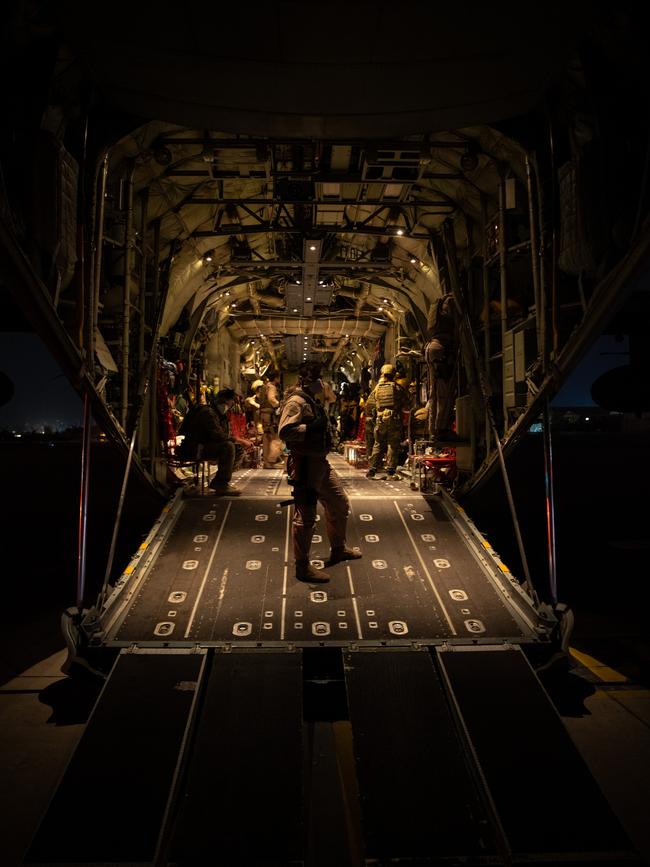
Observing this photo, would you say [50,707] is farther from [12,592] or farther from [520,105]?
[520,105]

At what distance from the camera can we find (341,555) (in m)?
5.99

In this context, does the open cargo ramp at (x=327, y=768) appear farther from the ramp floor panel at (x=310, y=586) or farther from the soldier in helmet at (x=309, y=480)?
the soldier in helmet at (x=309, y=480)

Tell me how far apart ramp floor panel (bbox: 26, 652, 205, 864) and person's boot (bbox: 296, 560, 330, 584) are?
1.46 m

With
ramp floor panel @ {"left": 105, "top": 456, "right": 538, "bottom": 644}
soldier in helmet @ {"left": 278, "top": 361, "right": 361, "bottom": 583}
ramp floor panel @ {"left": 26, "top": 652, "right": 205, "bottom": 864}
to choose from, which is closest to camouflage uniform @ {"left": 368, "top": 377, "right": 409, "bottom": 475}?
ramp floor panel @ {"left": 105, "top": 456, "right": 538, "bottom": 644}

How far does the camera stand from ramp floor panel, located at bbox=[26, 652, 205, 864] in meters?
2.92

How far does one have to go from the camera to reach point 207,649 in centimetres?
450

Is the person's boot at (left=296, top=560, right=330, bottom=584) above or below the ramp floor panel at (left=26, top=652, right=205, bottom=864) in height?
above

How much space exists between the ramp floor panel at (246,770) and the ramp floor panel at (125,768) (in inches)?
6.1

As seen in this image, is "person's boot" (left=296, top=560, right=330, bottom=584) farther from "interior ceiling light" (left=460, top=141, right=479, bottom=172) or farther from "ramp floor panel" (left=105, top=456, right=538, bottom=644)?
"interior ceiling light" (left=460, top=141, right=479, bottom=172)

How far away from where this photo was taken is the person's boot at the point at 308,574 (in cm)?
554

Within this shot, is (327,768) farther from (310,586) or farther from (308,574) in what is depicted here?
(308,574)

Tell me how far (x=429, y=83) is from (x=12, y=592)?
8323 mm

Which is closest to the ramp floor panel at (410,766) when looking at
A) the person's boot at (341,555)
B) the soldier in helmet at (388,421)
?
the person's boot at (341,555)

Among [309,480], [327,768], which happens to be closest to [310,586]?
[309,480]
